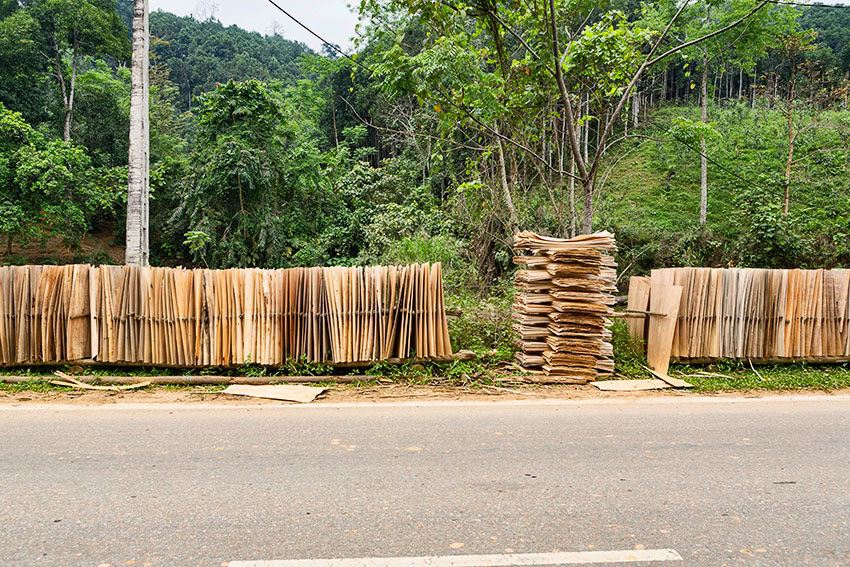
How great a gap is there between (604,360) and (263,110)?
16.7 meters

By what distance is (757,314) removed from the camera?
301 inches

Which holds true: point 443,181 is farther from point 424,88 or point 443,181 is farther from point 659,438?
point 659,438

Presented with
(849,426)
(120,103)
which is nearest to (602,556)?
(849,426)

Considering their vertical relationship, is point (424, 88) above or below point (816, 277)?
above

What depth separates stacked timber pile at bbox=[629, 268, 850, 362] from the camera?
7543mm

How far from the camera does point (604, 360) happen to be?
729cm

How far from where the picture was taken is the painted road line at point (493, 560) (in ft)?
8.57

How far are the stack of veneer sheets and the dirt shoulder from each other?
0.43 metres

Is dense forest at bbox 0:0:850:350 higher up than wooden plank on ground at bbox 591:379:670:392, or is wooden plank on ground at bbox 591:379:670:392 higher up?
dense forest at bbox 0:0:850:350

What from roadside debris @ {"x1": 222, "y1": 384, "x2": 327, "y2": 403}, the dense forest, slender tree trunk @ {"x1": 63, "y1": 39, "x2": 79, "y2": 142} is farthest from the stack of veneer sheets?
slender tree trunk @ {"x1": 63, "y1": 39, "x2": 79, "y2": 142}

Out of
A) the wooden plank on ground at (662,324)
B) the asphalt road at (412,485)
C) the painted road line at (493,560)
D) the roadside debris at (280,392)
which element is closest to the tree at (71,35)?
the roadside debris at (280,392)

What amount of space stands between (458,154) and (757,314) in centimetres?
1847

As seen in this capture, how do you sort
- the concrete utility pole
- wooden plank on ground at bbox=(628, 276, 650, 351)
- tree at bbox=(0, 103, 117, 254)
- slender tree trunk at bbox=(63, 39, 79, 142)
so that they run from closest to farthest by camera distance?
wooden plank on ground at bbox=(628, 276, 650, 351) → the concrete utility pole → tree at bbox=(0, 103, 117, 254) → slender tree trunk at bbox=(63, 39, 79, 142)

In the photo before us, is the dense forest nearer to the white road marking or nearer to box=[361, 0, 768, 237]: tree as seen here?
box=[361, 0, 768, 237]: tree
